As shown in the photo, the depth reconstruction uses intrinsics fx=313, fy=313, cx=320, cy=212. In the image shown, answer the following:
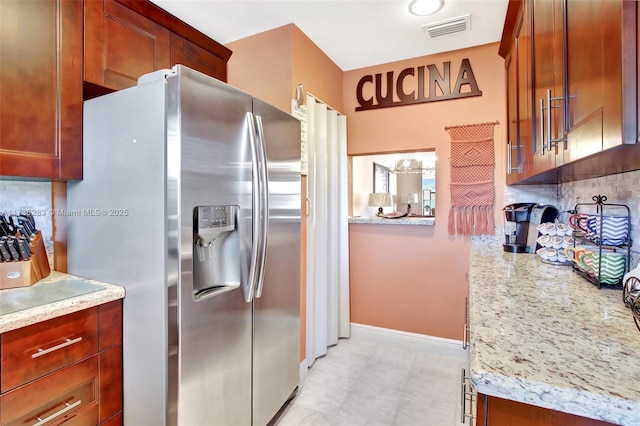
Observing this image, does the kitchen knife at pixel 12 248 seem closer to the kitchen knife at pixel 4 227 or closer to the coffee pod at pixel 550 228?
the kitchen knife at pixel 4 227

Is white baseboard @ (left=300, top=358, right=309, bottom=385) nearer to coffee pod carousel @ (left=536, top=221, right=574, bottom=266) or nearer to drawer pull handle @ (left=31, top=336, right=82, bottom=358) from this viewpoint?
drawer pull handle @ (left=31, top=336, right=82, bottom=358)

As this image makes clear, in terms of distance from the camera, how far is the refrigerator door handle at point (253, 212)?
4.76ft

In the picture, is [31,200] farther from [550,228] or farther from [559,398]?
[550,228]

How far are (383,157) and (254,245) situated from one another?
240cm

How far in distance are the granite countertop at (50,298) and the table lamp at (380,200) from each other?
2.35 metres

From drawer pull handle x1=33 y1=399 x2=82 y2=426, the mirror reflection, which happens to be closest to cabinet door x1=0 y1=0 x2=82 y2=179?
drawer pull handle x1=33 y1=399 x2=82 y2=426

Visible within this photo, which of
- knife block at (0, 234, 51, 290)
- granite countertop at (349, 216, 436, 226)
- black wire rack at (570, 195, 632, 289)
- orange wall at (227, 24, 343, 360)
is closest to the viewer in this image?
black wire rack at (570, 195, 632, 289)

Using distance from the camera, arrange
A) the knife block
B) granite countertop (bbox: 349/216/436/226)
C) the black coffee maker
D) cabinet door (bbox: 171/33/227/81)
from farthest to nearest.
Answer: granite countertop (bbox: 349/216/436/226) < the black coffee maker < cabinet door (bbox: 171/33/227/81) < the knife block

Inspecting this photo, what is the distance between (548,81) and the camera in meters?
1.11

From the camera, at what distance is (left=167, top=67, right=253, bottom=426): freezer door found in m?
1.17

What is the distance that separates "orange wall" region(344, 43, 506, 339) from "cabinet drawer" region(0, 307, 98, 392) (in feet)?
7.14

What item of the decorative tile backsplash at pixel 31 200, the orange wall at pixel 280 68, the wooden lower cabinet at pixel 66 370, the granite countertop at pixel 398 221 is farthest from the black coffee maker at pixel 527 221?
the decorative tile backsplash at pixel 31 200

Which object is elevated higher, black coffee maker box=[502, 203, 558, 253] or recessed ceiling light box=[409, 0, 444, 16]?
recessed ceiling light box=[409, 0, 444, 16]

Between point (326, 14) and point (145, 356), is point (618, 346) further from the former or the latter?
point (326, 14)
